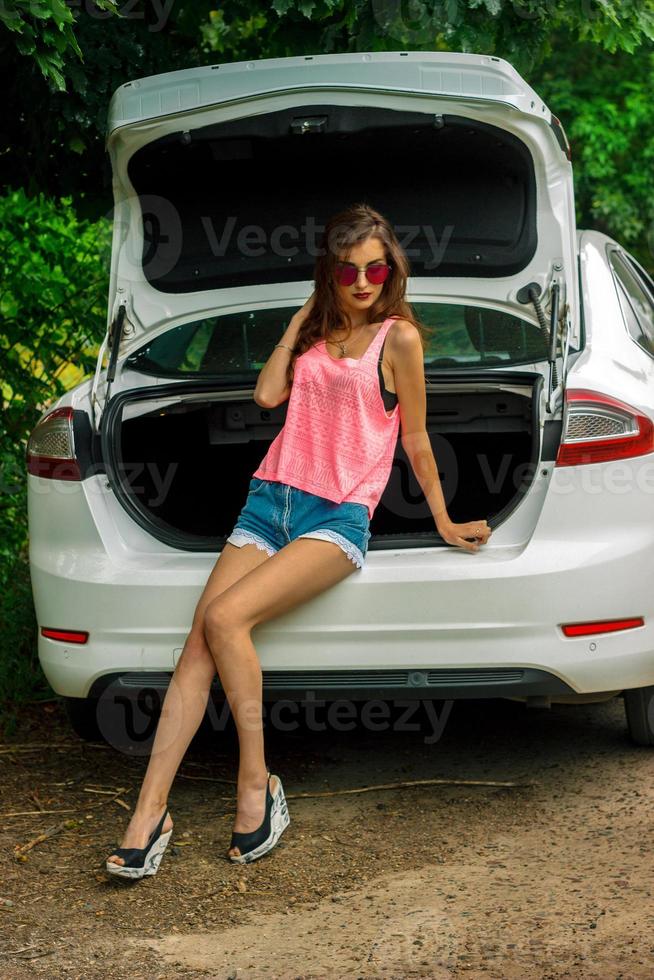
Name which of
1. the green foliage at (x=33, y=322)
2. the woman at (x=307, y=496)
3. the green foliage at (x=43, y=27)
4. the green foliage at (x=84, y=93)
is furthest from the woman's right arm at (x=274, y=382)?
the green foliage at (x=33, y=322)

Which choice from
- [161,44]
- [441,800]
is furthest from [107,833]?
[161,44]

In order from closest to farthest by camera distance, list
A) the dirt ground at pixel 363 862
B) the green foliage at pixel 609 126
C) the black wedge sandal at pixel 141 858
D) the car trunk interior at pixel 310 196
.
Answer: the dirt ground at pixel 363 862 < the black wedge sandal at pixel 141 858 < the car trunk interior at pixel 310 196 < the green foliage at pixel 609 126

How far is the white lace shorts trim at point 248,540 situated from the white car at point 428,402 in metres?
0.11

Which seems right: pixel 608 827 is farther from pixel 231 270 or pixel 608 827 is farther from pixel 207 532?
pixel 231 270

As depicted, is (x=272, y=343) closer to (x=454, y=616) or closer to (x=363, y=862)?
(x=454, y=616)

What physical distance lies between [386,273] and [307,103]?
57 centimetres

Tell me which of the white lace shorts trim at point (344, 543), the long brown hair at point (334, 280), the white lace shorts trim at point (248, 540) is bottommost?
the white lace shorts trim at point (248, 540)

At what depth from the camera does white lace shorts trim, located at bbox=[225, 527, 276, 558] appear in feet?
11.9

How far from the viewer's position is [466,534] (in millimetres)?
3518

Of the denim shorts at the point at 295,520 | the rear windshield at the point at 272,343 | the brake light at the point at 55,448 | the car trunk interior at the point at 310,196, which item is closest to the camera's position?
the denim shorts at the point at 295,520

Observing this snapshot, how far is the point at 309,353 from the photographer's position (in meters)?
3.74

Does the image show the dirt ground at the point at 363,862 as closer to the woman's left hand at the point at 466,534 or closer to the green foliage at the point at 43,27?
the woman's left hand at the point at 466,534

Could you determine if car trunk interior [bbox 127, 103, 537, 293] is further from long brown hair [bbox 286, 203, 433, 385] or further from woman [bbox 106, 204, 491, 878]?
woman [bbox 106, 204, 491, 878]

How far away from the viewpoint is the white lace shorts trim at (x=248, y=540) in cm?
364
